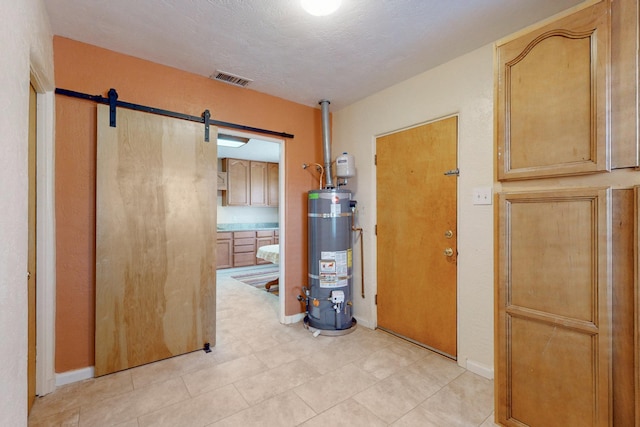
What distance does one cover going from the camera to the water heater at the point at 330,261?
290 centimetres

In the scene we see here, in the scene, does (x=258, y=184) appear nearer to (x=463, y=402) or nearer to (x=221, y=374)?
(x=221, y=374)

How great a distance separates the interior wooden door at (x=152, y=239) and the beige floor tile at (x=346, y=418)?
1.35 m

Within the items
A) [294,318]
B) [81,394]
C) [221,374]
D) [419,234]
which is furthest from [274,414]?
[419,234]

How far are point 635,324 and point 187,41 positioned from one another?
2904 mm

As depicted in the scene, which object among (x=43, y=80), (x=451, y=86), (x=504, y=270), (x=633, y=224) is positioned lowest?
(x=504, y=270)

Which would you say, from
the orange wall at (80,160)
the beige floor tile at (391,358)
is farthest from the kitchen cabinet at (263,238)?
the beige floor tile at (391,358)

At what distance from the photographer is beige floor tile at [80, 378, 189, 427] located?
1.71m

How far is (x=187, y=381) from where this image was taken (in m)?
2.11

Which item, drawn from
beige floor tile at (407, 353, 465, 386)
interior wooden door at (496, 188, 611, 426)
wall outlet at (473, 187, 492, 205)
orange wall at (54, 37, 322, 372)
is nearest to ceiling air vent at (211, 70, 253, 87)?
orange wall at (54, 37, 322, 372)

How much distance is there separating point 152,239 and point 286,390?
5.16 ft

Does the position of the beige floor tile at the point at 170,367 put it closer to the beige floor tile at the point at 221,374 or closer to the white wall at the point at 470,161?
the beige floor tile at the point at 221,374

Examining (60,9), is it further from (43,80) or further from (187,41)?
(187,41)

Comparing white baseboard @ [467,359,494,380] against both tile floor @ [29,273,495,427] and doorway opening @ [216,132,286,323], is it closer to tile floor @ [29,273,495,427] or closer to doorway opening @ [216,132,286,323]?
tile floor @ [29,273,495,427]

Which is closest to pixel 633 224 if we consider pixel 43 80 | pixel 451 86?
pixel 451 86
